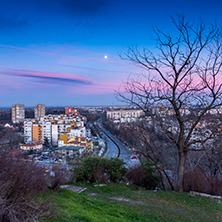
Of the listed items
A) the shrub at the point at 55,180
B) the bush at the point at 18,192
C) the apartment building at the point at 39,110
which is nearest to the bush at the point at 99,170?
the shrub at the point at 55,180

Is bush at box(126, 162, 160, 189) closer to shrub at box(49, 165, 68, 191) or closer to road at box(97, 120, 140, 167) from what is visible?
road at box(97, 120, 140, 167)

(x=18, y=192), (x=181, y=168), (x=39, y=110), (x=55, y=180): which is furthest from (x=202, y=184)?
(x=39, y=110)

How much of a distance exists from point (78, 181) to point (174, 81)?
12.3 feet

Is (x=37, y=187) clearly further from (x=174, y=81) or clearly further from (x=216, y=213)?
(x=174, y=81)

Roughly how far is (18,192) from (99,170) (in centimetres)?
383

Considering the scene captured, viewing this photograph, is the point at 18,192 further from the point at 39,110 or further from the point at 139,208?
the point at 39,110

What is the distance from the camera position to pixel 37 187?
322 centimetres

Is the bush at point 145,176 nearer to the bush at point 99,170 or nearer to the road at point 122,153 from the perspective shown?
the bush at point 99,170

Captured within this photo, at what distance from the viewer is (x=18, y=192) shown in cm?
244

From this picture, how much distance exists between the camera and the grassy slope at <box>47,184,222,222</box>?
2770 mm

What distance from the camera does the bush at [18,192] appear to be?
1989 millimetres

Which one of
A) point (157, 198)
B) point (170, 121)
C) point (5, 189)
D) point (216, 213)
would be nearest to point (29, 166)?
point (5, 189)

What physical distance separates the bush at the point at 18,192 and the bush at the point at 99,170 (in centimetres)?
273

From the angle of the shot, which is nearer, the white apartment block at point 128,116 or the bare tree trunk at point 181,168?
the bare tree trunk at point 181,168
